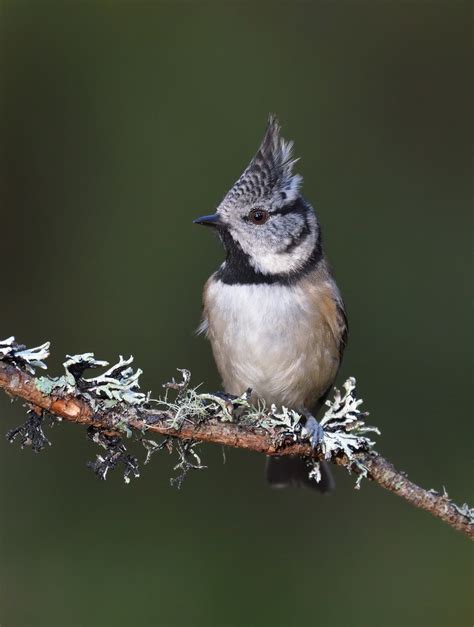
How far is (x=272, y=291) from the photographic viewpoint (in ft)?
12.9

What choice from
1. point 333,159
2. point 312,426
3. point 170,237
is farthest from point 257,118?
point 312,426

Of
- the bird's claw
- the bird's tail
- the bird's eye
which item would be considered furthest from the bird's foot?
the bird's tail

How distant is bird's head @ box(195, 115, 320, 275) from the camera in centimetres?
396

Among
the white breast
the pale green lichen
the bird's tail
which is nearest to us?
the pale green lichen

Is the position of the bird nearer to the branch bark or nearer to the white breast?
the white breast

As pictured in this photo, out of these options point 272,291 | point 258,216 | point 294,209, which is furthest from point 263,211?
point 272,291

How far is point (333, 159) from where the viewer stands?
5.59 meters

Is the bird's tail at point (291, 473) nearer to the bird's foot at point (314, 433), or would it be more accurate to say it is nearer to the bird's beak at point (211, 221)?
the bird's beak at point (211, 221)

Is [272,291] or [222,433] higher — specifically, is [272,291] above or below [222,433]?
above

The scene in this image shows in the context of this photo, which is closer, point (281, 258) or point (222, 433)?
point (222, 433)

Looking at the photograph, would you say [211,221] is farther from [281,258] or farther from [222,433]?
[222,433]

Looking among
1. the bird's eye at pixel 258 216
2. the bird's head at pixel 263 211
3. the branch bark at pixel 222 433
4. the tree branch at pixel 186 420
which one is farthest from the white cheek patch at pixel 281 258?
the branch bark at pixel 222 433

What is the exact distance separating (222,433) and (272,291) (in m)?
1.14

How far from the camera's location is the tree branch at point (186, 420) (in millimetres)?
2656
